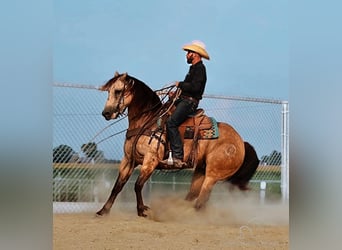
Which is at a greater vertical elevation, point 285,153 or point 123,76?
point 123,76

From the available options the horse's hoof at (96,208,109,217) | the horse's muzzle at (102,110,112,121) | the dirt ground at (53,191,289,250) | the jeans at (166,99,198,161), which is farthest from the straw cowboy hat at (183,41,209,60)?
the horse's hoof at (96,208,109,217)

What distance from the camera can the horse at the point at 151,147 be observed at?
3643 millimetres

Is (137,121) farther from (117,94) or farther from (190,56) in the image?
(190,56)

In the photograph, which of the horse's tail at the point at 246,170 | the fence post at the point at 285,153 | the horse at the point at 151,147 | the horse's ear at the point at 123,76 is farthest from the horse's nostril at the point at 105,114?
the fence post at the point at 285,153

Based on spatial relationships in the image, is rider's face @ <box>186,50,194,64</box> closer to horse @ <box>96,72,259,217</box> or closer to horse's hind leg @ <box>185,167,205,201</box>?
horse @ <box>96,72,259,217</box>

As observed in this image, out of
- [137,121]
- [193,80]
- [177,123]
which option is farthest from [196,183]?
[193,80]

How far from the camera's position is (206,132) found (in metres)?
3.74

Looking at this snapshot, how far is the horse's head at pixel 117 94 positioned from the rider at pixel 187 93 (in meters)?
0.30

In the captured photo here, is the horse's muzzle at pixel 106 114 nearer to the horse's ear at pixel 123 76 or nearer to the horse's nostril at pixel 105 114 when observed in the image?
the horse's nostril at pixel 105 114

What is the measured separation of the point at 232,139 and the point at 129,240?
0.92 metres

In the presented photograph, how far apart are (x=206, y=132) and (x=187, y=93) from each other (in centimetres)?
29

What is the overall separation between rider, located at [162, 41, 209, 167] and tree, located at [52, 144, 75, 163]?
60 centimetres

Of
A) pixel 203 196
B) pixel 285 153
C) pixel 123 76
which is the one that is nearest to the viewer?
pixel 123 76
